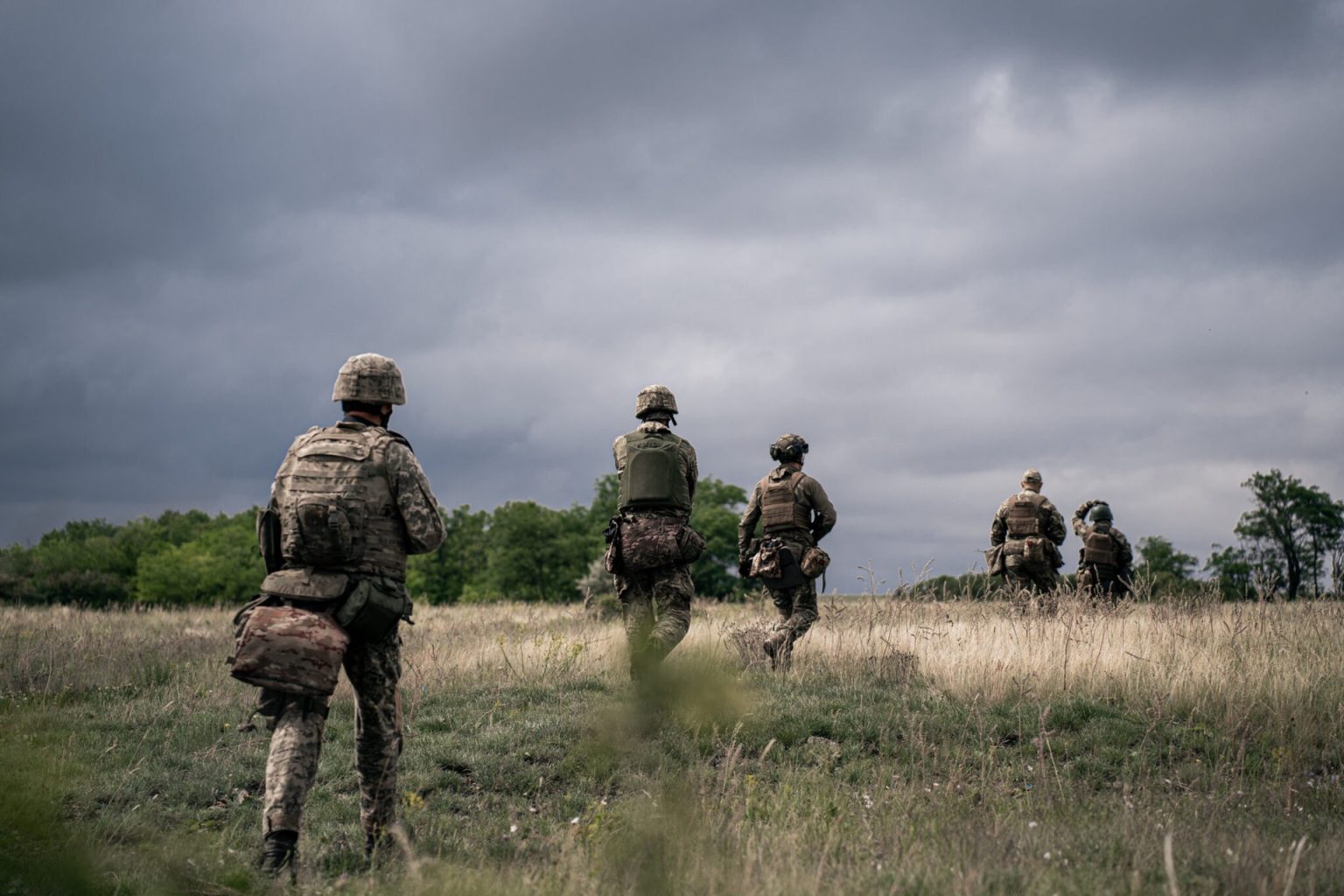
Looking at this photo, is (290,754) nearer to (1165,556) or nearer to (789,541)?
(789,541)

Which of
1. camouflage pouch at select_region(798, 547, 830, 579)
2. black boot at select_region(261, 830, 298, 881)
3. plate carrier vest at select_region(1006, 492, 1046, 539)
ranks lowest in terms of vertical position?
black boot at select_region(261, 830, 298, 881)

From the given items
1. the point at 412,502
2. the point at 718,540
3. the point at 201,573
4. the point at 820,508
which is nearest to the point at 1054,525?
the point at 820,508

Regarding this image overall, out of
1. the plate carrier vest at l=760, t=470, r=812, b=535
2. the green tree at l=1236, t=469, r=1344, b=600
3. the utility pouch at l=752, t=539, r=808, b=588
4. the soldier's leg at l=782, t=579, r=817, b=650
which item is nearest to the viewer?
the soldier's leg at l=782, t=579, r=817, b=650

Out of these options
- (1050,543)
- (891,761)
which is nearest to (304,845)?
(891,761)

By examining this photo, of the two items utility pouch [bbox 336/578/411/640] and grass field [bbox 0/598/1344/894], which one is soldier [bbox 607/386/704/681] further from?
utility pouch [bbox 336/578/411/640]

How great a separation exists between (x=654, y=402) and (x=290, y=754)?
208 inches

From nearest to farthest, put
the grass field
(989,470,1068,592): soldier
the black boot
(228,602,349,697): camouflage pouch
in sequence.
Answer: the grass field, the black boot, (228,602,349,697): camouflage pouch, (989,470,1068,592): soldier

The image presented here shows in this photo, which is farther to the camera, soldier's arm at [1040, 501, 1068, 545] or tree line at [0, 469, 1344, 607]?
tree line at [0, 469, 1344, 607]

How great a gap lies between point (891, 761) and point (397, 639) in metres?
4.01

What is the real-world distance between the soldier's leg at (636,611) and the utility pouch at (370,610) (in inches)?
155

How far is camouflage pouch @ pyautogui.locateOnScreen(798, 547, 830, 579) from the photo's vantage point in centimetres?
1125

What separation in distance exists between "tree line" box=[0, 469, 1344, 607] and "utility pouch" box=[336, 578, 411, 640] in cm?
4343

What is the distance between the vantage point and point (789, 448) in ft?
38.5

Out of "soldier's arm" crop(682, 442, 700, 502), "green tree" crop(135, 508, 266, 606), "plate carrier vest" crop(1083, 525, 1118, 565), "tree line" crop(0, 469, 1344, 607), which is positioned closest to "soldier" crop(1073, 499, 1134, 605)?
"plate carrier vest" crop(1083, 525, 1118, 565)
